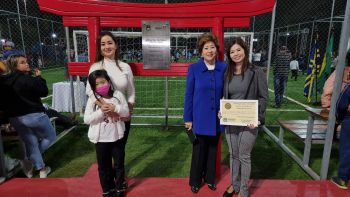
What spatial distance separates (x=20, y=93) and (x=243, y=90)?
3.00 meters

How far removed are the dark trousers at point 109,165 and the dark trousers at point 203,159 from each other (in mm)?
850

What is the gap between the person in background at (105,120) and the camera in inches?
106

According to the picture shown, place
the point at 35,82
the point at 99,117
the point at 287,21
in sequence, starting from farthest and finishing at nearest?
the point at 287,21 → the point at 35,82 → the point at 99,117

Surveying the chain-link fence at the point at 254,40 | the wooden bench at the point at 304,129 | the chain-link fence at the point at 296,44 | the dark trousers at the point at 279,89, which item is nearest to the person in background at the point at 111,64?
the chain-link fence at the point at 254,40

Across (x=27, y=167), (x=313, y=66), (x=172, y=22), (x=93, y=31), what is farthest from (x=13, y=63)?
(x=313, y=66)

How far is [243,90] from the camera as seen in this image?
2742 mm

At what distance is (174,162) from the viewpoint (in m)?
4.62

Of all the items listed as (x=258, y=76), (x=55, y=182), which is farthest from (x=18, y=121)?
(x=258, y=76)

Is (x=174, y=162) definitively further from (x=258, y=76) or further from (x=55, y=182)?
(x=258, y=76)

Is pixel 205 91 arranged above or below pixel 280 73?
above

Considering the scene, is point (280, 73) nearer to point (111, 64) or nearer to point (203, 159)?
point (203, 159)

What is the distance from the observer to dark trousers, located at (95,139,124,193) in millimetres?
2824

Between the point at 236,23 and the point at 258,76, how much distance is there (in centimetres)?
122

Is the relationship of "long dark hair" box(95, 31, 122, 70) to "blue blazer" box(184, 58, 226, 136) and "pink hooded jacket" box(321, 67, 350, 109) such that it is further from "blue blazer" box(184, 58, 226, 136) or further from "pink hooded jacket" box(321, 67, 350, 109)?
"pink hooded jacket" box(321, 67, 350, 109)
